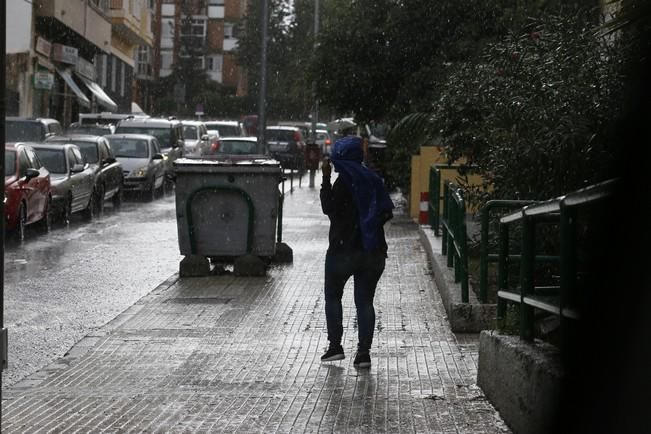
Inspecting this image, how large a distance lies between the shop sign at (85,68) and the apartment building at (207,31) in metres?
48.6

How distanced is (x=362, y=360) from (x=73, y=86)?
155 feet

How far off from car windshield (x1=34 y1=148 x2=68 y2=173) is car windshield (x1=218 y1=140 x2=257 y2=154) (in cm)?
1369

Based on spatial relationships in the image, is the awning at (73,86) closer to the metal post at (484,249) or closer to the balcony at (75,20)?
the balcony at (75,20)

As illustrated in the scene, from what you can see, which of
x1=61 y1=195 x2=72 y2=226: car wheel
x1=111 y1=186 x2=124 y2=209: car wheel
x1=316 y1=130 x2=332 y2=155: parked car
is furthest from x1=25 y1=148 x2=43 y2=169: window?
x1=316 y1=130 x2=332 y2=155: parked car

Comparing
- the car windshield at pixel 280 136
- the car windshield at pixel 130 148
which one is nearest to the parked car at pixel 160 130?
the car windshield at pixel 130 148

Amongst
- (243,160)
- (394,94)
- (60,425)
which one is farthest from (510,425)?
(394,94)

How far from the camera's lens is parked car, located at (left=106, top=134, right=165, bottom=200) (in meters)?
31.9

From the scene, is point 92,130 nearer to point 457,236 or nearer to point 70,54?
point 70,54

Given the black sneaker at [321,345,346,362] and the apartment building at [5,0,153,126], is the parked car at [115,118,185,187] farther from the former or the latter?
the black sneaker at [321,345,346,362]

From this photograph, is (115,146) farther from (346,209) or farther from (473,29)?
(346,209)

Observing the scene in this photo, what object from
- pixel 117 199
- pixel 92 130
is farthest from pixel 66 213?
pixel 92 130

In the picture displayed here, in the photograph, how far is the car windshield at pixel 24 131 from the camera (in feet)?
100

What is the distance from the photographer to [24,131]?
3112cm

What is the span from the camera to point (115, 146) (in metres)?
33.8
